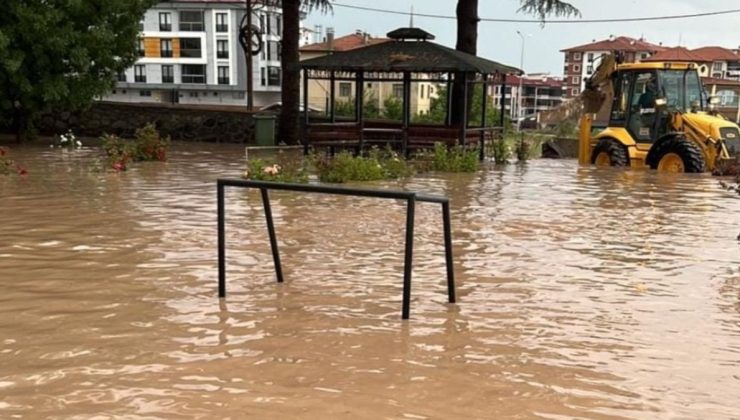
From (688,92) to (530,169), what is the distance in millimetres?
3953

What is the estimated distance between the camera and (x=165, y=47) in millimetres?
70312

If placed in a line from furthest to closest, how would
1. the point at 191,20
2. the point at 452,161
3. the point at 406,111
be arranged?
the point at 191,20 → the point at 406,111 → the point at 452,161

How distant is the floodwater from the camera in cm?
391

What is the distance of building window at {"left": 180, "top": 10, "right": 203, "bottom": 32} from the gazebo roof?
5473cm

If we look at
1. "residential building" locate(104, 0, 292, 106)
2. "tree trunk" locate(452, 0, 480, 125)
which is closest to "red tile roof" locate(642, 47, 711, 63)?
"tree trunk" locate(452, 0, 480, 125)

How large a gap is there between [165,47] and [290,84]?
5402cm

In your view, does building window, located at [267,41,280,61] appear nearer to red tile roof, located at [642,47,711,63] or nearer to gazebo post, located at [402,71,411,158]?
red tile roof, located at [642,47,711,63]

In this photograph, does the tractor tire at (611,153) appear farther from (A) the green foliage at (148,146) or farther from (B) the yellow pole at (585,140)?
(A) the green foliage at (148,146)

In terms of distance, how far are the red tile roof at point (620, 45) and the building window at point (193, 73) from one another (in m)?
43.4

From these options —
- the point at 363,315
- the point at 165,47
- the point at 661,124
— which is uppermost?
the point at 165,47

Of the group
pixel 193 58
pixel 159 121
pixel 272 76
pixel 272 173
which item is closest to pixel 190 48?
pixel 193 58

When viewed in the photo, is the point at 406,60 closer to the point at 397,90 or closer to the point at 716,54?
the point at 397,90

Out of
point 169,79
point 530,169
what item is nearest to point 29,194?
point 530,169

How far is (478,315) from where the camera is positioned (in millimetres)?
5430
